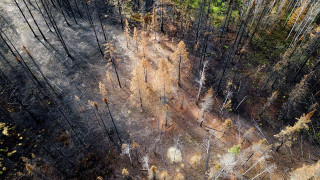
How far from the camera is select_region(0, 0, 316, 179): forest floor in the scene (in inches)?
1243

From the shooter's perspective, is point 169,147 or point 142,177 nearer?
point 142,177

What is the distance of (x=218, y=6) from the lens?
2357 inches

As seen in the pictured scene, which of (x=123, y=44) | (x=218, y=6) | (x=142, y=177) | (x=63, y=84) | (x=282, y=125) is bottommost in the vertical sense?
(x=142, y=177)

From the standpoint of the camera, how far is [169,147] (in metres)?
32.8

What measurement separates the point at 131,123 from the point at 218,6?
156ft

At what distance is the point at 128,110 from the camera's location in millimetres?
37219

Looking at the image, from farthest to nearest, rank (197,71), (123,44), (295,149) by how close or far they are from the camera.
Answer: (123,44) → (197,71) → (295,149)

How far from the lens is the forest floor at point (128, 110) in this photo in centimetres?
3158

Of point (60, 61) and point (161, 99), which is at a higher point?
point (60, 61)

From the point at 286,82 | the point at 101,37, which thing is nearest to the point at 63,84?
the point at 101,37

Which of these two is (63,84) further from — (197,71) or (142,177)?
(197,71)

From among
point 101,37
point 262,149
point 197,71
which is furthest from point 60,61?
point 262,149

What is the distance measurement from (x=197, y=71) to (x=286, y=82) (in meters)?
19.4

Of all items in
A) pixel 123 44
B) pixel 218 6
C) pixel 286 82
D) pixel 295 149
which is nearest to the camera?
pixel 295 149
